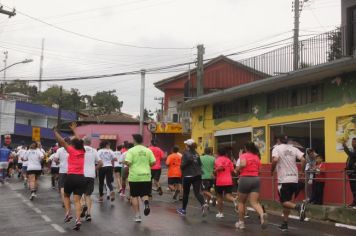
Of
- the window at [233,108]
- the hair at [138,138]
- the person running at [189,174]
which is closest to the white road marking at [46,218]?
the hair at [138,138]

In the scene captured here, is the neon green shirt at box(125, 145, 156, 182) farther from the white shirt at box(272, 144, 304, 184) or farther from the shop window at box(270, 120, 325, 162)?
the shop window at box(270, 120, 325, 162)

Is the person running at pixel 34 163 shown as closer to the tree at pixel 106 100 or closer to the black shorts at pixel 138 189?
the black shorts at pixel 138 189

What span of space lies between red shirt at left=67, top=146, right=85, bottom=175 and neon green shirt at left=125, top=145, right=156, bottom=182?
3.29ft

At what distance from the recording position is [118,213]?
1289cm

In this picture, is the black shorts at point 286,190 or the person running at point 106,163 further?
the person running at point 106,163

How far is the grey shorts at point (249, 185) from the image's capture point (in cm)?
1052

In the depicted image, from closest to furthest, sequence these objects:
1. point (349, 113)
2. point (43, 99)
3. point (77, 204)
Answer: point (77, 204) < point (349, 113) < point (43, 99)

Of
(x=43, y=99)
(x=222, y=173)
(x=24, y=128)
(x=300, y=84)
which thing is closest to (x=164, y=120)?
(x=24, y=128)

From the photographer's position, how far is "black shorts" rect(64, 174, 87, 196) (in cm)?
1037

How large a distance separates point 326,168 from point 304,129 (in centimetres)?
177

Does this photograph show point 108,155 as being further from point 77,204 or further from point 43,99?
point 43,99

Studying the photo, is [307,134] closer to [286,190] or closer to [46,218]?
[286,190]

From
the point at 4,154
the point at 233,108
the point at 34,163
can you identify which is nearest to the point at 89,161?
A: the point at 34,163

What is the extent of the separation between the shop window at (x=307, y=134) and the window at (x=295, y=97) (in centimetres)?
67
